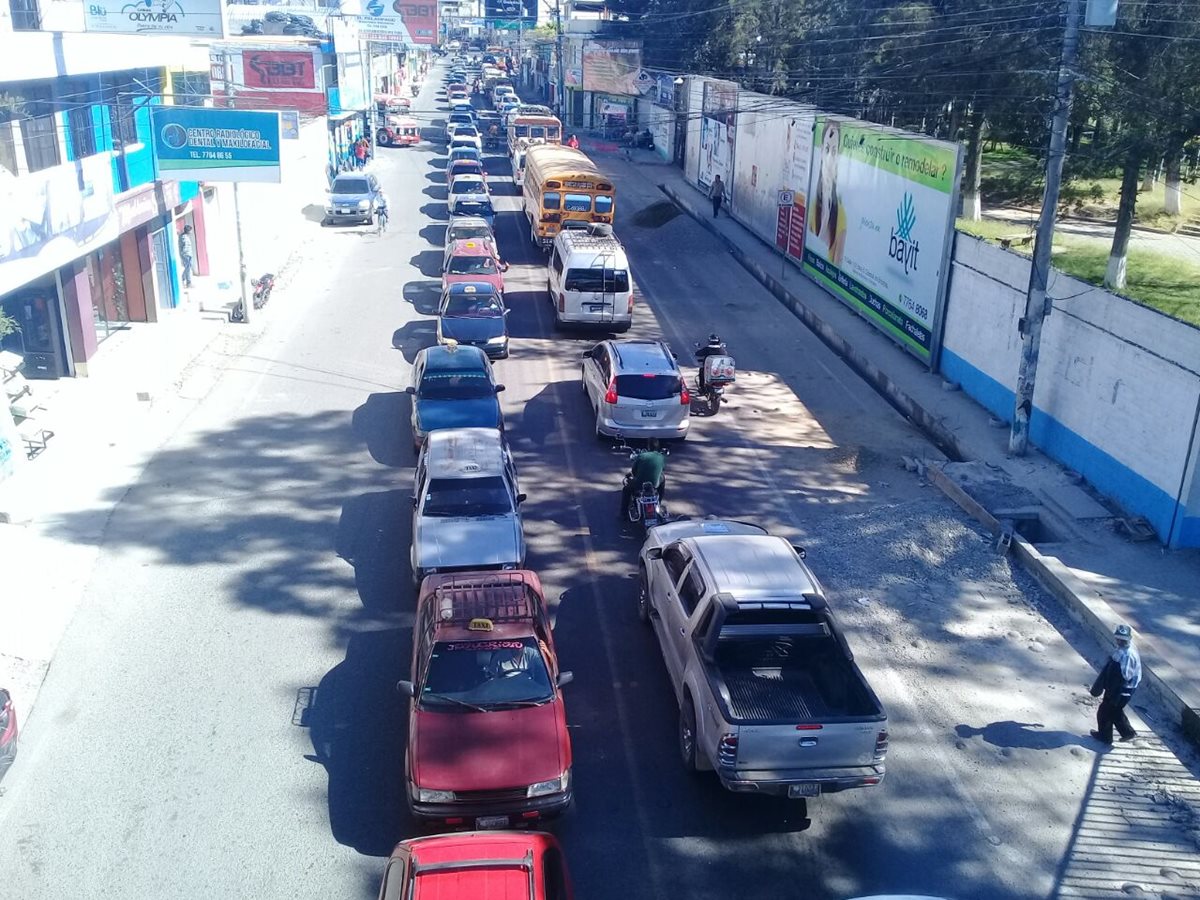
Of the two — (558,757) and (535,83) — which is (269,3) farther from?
(558,757)

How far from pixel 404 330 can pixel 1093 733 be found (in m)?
17.8

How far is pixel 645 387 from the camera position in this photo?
56.8 feet

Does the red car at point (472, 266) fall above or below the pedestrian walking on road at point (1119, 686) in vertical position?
above

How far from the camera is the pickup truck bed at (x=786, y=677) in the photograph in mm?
9586

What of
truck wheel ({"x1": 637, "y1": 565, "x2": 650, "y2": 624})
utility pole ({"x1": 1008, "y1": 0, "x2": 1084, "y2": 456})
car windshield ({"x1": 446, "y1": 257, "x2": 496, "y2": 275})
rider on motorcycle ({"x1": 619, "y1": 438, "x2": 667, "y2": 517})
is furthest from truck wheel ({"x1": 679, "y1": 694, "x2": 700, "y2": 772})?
car windshield ({"x1": 446, "y1": 257, "x2": 496, "y2": 275})

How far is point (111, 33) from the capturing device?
21.5 m

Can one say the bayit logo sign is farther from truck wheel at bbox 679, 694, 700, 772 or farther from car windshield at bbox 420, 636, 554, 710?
car windshield at bbox 420, 636, 554, 710

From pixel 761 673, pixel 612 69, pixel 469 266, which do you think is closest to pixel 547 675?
pixel 761 673

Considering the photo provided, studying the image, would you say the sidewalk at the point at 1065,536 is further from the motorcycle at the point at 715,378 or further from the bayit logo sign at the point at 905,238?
the motorcycle at the point at 715,378

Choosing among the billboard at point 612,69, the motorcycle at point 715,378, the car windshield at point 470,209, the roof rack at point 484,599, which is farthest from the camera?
the billboard at point 612,69

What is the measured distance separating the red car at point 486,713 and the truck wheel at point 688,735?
1136 millimetres

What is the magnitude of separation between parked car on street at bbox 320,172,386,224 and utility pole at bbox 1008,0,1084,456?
987 inches

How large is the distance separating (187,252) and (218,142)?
5.79 m

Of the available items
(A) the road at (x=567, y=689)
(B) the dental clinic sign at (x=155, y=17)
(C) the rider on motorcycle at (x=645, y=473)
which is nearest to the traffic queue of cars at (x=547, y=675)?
(A) the road at (x=567, y=689)
